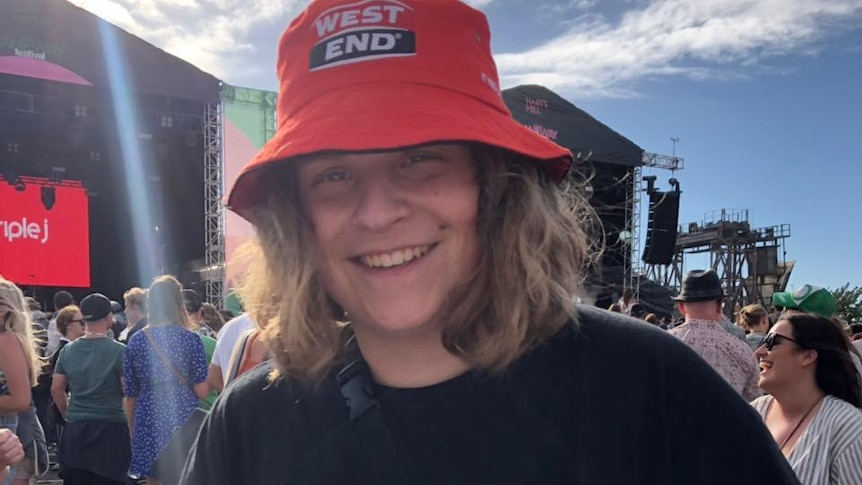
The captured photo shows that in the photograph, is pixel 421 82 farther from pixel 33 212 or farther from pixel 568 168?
pixel 33 212

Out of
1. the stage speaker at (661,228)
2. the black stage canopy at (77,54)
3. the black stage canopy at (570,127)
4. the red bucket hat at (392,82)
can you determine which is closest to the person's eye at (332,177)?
the red bucket hat at (392,82)

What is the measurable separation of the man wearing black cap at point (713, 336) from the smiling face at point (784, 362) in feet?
2.67

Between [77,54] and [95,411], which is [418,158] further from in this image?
[77,54]

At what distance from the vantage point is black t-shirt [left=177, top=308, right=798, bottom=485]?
0.87 meters

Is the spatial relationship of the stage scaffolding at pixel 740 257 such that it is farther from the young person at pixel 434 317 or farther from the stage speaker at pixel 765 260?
the young person at pixel 434 317

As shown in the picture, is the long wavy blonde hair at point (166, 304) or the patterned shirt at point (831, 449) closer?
the patterned shirt at point (831, 449)

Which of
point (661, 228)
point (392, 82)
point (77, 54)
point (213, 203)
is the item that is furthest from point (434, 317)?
point (661, 228)

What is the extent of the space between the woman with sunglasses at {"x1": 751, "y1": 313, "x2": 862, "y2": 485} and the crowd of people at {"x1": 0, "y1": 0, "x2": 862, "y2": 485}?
1725 millimetres

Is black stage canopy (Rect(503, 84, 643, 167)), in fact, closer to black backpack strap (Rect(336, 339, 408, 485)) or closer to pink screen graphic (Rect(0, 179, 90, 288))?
pink screen graphic (Rect(0, 179, 90, 288))

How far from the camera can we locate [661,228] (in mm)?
14688

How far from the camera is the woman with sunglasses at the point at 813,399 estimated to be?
232 centimetres

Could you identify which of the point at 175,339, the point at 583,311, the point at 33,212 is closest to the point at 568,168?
the point at 583,311

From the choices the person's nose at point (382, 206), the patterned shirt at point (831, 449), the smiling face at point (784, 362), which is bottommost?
the patterned shirt at point (831, 449)

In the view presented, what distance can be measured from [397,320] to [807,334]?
7.90 ft
